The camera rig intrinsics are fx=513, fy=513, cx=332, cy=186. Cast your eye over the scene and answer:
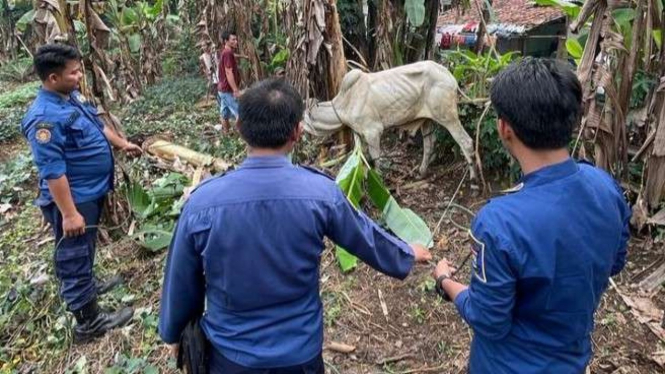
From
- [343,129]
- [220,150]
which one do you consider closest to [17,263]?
[220,150]

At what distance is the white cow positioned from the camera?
452 cm

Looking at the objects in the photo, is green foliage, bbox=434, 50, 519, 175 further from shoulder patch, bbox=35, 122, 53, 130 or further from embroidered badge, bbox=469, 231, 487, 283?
shoulder patch, bbox=35, 122, 53, 130

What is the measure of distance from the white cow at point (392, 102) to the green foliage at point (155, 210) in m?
1.54

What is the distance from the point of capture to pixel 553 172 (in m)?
1.34

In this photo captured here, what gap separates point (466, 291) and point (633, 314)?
6.72ft

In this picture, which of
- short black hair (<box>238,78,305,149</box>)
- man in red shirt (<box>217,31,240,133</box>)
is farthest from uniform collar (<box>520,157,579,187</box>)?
man in red shirt (<box>217,31,240,133</box>)

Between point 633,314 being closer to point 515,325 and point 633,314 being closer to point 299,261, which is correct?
point 515,325

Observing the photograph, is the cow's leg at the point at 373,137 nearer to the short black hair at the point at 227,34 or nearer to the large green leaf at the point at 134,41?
the short black hair at the point at 227,34

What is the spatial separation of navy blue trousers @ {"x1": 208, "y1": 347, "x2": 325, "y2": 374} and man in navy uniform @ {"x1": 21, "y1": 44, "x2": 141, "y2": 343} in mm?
1577

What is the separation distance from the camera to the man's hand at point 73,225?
2904 millimetres

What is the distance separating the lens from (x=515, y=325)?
58.6 inches

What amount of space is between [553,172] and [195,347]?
1.27 metres

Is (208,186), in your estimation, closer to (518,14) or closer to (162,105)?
(162,105)

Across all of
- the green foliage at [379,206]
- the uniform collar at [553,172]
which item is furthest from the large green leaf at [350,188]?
the uniform collar at [553,172]
